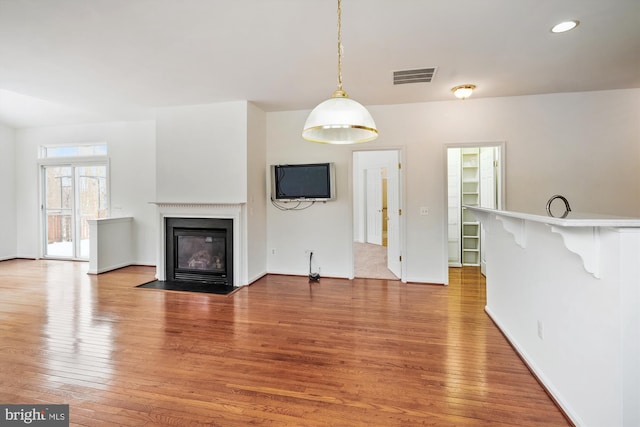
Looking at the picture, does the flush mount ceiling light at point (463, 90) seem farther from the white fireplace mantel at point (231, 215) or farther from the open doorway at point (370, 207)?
the white fireplace mantel at point (231, 215)

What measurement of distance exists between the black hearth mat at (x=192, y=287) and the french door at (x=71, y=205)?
2538 mm

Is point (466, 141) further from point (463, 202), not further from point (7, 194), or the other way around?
point (7, 194)

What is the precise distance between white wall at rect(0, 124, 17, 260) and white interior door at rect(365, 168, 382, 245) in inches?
316

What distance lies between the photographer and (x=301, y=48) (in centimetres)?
291

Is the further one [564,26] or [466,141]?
[466,141]

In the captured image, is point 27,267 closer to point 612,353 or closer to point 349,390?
point 349,390

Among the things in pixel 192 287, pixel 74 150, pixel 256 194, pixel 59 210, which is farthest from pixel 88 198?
pixel 256 194

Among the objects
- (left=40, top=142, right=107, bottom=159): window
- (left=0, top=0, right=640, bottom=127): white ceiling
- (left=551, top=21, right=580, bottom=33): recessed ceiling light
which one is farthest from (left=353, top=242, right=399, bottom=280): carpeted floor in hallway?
(left=40, top=142, right=107, bottom=159): window

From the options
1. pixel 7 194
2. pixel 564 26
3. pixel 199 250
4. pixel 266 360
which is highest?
pixel 564 26

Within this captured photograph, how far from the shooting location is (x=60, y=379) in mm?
2160

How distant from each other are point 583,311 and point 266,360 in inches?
82.2

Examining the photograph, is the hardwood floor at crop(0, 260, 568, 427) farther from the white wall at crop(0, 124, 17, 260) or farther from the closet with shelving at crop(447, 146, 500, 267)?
the white wall at crop(0, 124, 17, 260)

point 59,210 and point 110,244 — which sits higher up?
point 59,210

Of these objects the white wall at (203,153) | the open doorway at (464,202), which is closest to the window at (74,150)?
the white wall at (203,153)
